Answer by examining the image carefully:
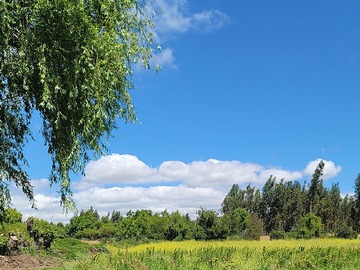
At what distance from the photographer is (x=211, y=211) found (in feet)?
166

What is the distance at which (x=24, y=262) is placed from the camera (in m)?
20.4

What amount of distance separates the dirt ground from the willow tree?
25.5ft

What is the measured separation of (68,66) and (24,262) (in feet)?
39.8

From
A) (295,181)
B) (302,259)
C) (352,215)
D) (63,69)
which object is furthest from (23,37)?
(295,181)

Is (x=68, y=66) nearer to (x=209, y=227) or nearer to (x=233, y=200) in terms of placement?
(x=209, y=227)

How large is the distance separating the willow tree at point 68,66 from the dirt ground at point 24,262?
778 cm

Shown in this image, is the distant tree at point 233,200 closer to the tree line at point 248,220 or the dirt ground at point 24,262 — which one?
the tree line at point 248,220

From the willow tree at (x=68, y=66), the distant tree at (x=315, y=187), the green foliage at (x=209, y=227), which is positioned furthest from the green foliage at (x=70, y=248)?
the distant tree at (x=315, y=187)

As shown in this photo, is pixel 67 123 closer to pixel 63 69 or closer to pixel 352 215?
pixel 63 69

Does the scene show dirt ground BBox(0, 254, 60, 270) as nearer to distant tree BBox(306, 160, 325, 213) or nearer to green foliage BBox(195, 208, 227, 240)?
green foliage BBox(195, 208, 227, 240)

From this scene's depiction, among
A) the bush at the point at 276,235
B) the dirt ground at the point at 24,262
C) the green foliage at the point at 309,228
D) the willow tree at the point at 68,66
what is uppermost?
the willow tree at the point at 68,66

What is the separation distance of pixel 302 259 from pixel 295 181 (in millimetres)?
92719

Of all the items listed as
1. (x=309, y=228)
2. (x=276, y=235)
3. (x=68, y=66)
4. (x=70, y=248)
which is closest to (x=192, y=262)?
(x=68, y=66)

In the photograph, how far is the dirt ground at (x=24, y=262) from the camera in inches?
764
